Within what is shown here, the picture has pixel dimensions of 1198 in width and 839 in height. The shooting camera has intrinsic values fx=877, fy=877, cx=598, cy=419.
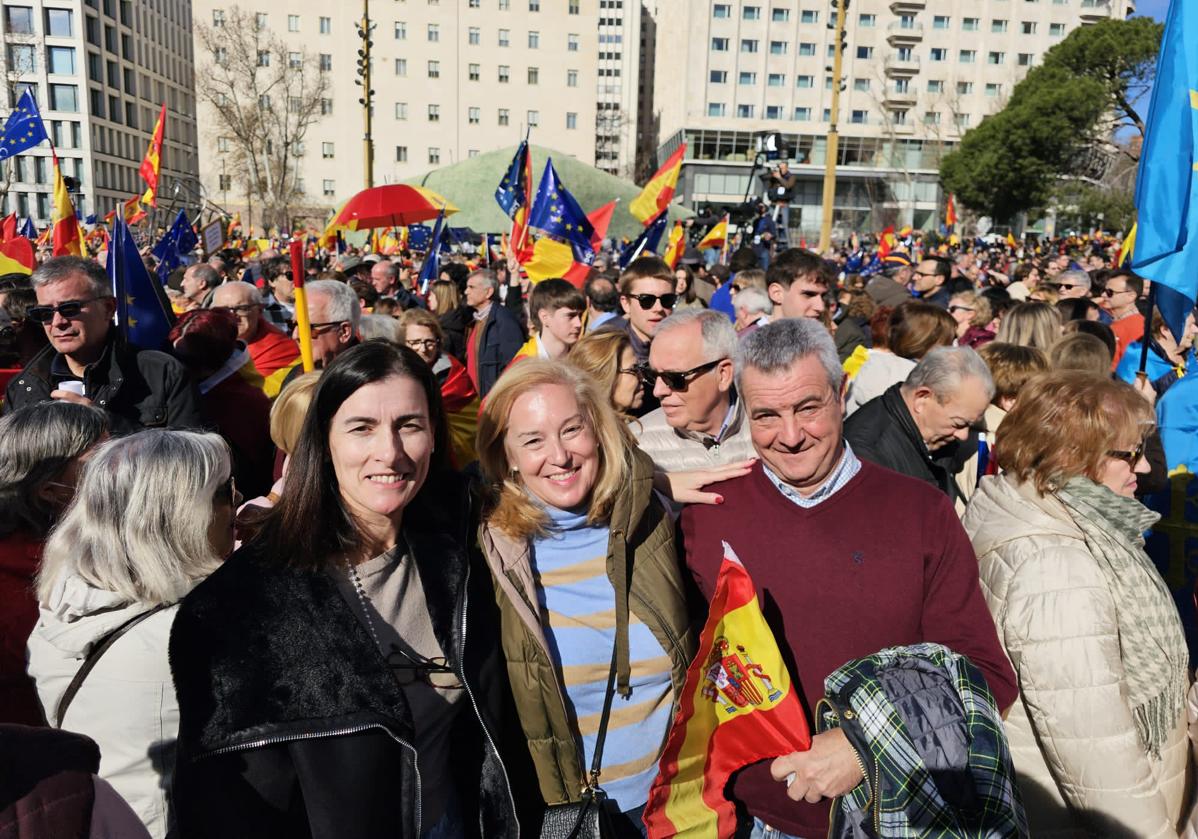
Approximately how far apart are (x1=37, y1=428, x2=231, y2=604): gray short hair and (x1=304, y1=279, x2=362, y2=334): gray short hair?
2.81 m

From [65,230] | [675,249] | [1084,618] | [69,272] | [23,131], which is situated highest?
[23,131]

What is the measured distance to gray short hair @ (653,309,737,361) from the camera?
137 inches

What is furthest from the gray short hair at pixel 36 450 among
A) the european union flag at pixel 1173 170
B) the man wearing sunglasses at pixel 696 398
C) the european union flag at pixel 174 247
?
the european union flag at pixel 174 247

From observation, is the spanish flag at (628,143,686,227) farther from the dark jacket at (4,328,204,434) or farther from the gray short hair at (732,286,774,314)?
the dark jacket at (4,328,204,434)

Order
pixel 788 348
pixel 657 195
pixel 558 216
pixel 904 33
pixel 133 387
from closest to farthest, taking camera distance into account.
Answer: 1. pixel 788 348
2. pixel 133 387
3. pixel 558 216
4. pixel 657 195
5. pixel 904 33

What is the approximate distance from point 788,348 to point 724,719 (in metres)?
1.03

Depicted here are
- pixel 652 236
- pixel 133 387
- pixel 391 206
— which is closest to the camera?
pixel 133 387

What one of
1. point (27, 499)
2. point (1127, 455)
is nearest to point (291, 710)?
point (27, 499)

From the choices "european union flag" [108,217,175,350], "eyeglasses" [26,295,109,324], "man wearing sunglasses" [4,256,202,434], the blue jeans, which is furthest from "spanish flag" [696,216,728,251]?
the blue jeans

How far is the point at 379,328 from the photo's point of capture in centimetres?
553

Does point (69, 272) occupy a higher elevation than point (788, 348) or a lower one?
higher

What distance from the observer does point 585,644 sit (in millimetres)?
2344

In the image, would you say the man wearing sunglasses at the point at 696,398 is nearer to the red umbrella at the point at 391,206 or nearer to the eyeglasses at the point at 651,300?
the eyeglasses at the point at 651,300

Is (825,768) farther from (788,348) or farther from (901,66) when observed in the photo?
(901,66)
